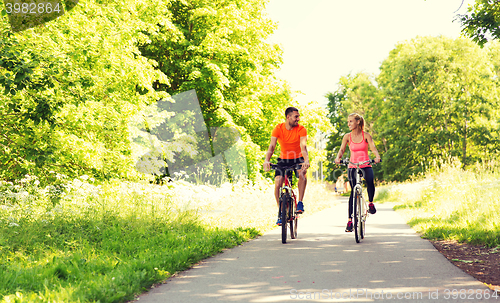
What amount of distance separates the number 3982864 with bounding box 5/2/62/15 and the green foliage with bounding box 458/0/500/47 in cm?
967

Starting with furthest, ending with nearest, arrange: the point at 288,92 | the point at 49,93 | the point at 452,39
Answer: the point at 452,39 < the point at 288,92 < the point at 49,93

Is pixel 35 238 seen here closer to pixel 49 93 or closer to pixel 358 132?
pixel 49 93

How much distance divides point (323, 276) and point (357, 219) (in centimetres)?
289

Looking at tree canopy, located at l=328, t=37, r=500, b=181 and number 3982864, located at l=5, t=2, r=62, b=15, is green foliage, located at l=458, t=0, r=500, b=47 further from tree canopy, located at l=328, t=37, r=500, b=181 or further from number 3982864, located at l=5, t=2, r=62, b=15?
tree canopy, located at l=328, t=37, r=500, b=181

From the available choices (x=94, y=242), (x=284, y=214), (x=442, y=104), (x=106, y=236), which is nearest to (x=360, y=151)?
(x=284, y=214)

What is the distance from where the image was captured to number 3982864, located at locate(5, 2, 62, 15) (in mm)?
9523

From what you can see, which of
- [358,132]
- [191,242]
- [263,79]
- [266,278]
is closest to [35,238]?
[191,242]

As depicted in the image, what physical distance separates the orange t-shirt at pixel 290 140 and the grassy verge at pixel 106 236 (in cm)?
177

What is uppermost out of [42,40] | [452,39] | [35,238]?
[452,39]

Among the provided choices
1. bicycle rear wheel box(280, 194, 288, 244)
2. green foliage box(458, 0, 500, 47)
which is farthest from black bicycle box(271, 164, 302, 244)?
green foliage box(458, 0, 500, 47)

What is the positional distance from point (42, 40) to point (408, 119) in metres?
39.0

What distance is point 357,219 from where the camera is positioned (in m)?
7.74

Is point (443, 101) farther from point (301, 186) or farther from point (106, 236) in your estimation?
point (106, 236)

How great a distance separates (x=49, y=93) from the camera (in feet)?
31.8
